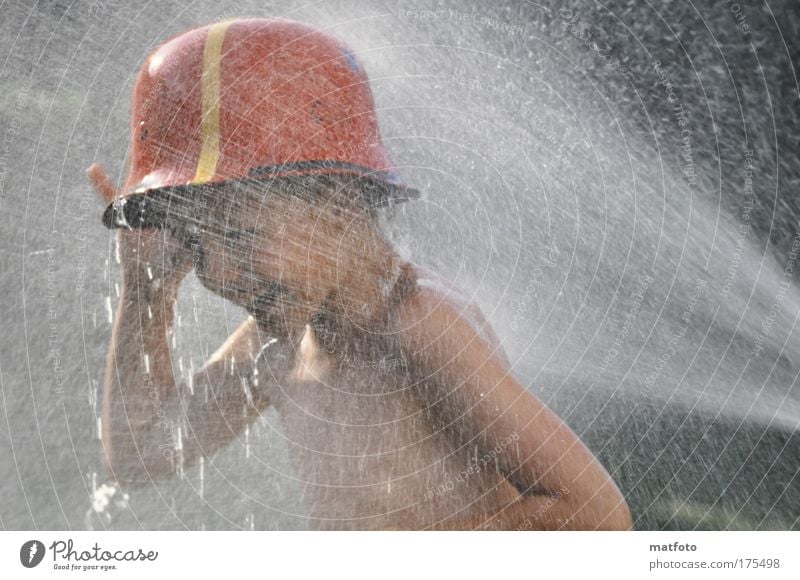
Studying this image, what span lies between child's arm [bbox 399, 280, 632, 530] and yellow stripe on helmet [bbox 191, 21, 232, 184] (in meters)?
0.25

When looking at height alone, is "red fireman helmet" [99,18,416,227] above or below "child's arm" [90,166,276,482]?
above

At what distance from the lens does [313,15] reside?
0.99 metres

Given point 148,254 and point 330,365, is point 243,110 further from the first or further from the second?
point 330,365

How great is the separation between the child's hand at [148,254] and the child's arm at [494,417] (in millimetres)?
239

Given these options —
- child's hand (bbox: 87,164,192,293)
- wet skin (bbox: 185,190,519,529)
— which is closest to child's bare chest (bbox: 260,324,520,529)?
wet skin (bbox: 185,190,519,529)

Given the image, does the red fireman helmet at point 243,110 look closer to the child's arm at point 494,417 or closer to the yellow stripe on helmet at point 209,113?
the yellow stripe on helmet at point 209,113

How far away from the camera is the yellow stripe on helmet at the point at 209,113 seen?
93cm

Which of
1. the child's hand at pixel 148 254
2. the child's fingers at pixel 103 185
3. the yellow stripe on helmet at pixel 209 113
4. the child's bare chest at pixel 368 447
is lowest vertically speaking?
the child's bare chest at pixel 368 447

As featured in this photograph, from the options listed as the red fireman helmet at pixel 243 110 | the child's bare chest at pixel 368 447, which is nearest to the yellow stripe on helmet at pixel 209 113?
the red fireman helmet at pixel 243 110

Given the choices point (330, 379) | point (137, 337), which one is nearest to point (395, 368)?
point (330, 379)

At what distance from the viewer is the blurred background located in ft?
3.22

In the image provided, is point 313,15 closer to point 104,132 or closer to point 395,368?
point 104,132

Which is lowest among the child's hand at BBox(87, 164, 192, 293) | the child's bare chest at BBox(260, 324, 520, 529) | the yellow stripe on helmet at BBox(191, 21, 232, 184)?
the child's bare chest at BBox(260, 324, 520, 529)

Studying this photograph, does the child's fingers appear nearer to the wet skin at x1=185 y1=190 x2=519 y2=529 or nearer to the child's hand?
the child's hand
